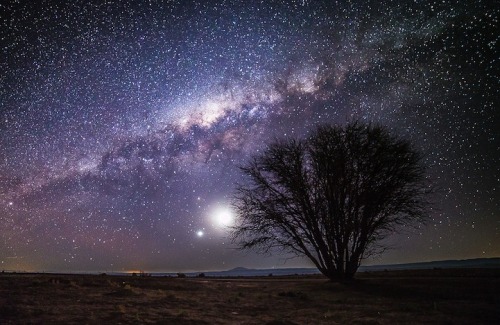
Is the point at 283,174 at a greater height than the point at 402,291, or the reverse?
the point at 283,174

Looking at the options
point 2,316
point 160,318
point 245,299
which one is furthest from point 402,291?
point 2,316

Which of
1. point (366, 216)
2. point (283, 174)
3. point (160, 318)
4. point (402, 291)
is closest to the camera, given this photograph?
point (160, 318)

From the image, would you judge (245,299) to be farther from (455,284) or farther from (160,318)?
(455,284)

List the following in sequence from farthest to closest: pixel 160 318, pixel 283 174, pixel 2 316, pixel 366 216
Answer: pixel 283 174 < pixel 366 216 < pixel 160 318 < pixel 2 316

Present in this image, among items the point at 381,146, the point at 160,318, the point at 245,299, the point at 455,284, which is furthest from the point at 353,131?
the point at 160,318

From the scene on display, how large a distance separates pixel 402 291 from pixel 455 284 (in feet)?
8.27

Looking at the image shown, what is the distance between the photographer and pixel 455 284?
13.8 meters

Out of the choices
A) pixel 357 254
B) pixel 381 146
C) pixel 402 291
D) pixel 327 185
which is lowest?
pixel 402 291

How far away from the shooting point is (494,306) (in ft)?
29.6

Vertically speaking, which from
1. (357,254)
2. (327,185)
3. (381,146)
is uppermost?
(381,146)

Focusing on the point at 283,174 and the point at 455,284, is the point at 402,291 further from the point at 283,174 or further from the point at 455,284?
the point at 283,174

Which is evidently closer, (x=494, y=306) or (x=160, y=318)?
(x=160, y=318)

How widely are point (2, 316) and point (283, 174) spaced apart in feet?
46.1

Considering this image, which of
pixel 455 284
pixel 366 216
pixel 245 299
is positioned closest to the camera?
pixel 245 299
